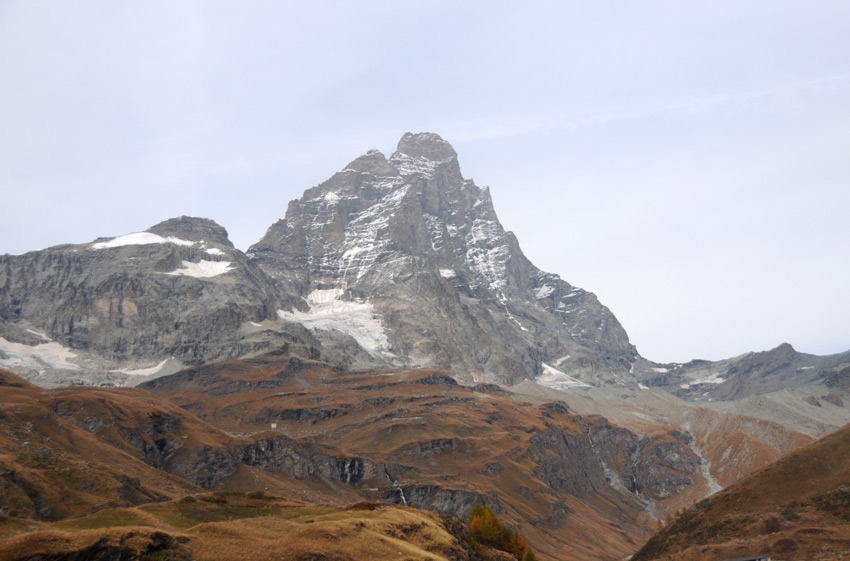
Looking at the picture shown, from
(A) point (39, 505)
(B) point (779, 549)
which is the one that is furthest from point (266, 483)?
(B) point (779, 549)

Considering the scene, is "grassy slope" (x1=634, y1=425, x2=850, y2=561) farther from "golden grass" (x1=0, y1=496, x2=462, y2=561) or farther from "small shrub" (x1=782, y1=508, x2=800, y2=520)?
"golden grass" (x1=0, y1=496, x2=462, y2=561)

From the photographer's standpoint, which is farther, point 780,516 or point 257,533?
point 780,516

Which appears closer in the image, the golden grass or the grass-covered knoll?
the grass-covered knoll

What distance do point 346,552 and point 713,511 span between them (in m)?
101

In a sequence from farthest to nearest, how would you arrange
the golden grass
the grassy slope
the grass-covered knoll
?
the grassy slope
the golden grass
the grass-covered knoll

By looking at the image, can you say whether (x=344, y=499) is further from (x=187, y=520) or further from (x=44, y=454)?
(x=187, y=520)

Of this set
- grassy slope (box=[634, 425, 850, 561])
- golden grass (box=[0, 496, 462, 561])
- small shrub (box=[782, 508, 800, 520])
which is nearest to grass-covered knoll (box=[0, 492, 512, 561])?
golden grass (box=[0, 496, 462, 561])

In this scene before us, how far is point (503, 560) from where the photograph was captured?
9406cm

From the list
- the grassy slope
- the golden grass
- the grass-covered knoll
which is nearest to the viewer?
the grass-covered knoll

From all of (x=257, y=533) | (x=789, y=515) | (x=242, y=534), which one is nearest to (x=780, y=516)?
(x=789, y=515)

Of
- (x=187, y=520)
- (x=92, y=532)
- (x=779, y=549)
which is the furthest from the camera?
(x=779, y=549)

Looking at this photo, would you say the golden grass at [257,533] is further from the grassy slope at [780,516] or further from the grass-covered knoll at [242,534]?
the grassy slope at [780,516]

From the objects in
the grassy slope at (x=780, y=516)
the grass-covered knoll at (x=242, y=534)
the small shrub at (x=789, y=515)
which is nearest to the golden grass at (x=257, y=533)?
the grass-covered knoll at (x=242, y=534)

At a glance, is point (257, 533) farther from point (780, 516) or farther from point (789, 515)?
point (789, 515)
